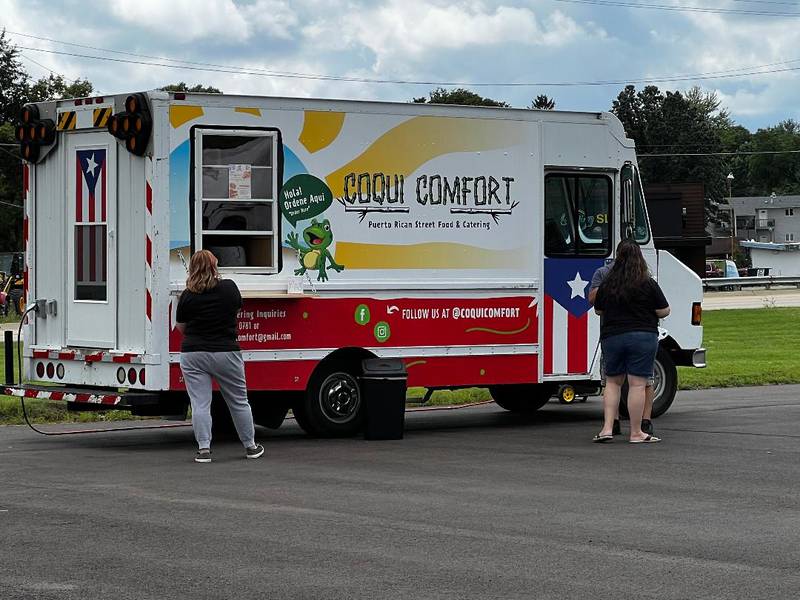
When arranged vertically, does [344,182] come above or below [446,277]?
above

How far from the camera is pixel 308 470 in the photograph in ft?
38.9

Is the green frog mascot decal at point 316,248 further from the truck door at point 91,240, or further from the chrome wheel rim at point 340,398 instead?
the truck door at point 91,240

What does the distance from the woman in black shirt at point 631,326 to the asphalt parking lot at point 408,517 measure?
398mm

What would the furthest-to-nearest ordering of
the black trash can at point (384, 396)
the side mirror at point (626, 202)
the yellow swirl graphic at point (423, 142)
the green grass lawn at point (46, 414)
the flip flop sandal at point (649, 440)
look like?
the green grass lawn at point (46, 414)
the side mirror at point (626, 202)
the yellow swirl graphic at point (423, 142)
the black trash can at point (384, 396)
the flip flop sandal at point (649, 440)

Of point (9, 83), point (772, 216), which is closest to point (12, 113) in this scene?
point (9, 83)

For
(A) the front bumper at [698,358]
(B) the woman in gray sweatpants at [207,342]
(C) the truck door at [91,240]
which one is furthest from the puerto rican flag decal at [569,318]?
(C) the truck door at [91,240]

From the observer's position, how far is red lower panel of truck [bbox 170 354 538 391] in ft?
45.4

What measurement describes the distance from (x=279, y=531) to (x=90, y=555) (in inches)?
48.6

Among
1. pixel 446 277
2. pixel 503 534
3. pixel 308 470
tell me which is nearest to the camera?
pixel 503 534

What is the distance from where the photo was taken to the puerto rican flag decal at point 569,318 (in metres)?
15.4

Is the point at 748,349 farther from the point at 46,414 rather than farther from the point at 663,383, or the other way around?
the point at 46,414

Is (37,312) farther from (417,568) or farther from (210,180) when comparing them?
(417,568)

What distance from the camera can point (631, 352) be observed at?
13711 millimetres

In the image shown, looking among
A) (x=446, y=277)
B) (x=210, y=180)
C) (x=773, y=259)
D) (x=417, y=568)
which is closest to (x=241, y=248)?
(x=210, y=180)
